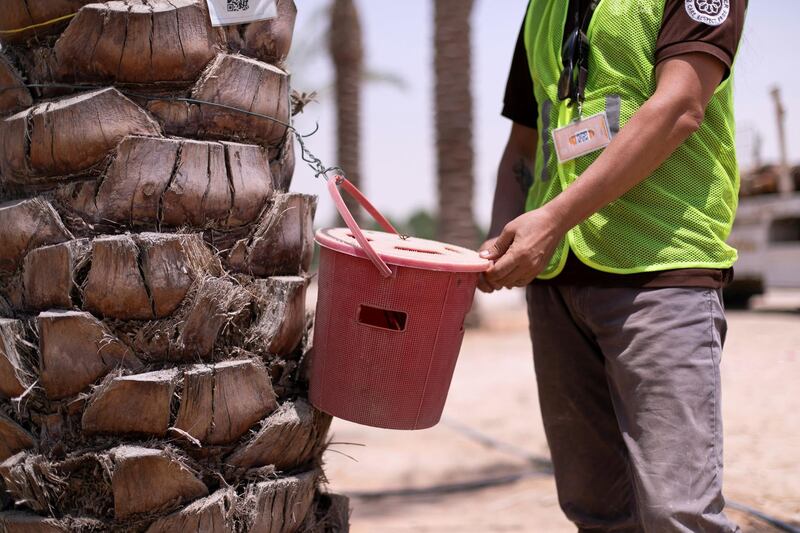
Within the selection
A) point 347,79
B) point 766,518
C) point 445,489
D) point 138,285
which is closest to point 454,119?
point 347,79

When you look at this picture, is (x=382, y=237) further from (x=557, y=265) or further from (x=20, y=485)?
(x=20, y=485)

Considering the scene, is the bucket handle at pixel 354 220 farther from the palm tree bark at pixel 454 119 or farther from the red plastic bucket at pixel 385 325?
the palm tree bark at pixel 454 119

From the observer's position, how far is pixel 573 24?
7.84ft

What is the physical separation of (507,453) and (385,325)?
10.4 feet

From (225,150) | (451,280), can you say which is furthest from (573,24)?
(225,150)

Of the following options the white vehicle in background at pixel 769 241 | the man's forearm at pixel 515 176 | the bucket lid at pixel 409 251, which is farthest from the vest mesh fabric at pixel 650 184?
the white vehicle in background at pixel 769 241

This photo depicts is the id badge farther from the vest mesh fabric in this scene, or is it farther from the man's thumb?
the man's thumb

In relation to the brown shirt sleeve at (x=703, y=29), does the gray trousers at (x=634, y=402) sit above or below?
below

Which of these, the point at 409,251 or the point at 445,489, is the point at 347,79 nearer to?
the point at 445,489

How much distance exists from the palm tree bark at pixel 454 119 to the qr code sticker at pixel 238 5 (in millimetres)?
9548

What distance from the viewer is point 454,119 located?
11.7 metres

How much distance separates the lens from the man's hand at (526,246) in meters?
2.18

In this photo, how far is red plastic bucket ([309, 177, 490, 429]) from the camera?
83.4 inches

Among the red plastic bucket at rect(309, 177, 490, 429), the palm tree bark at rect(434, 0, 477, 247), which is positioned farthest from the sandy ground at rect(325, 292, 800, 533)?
the palm tree bark at rect(434, 0, 477, 247)
